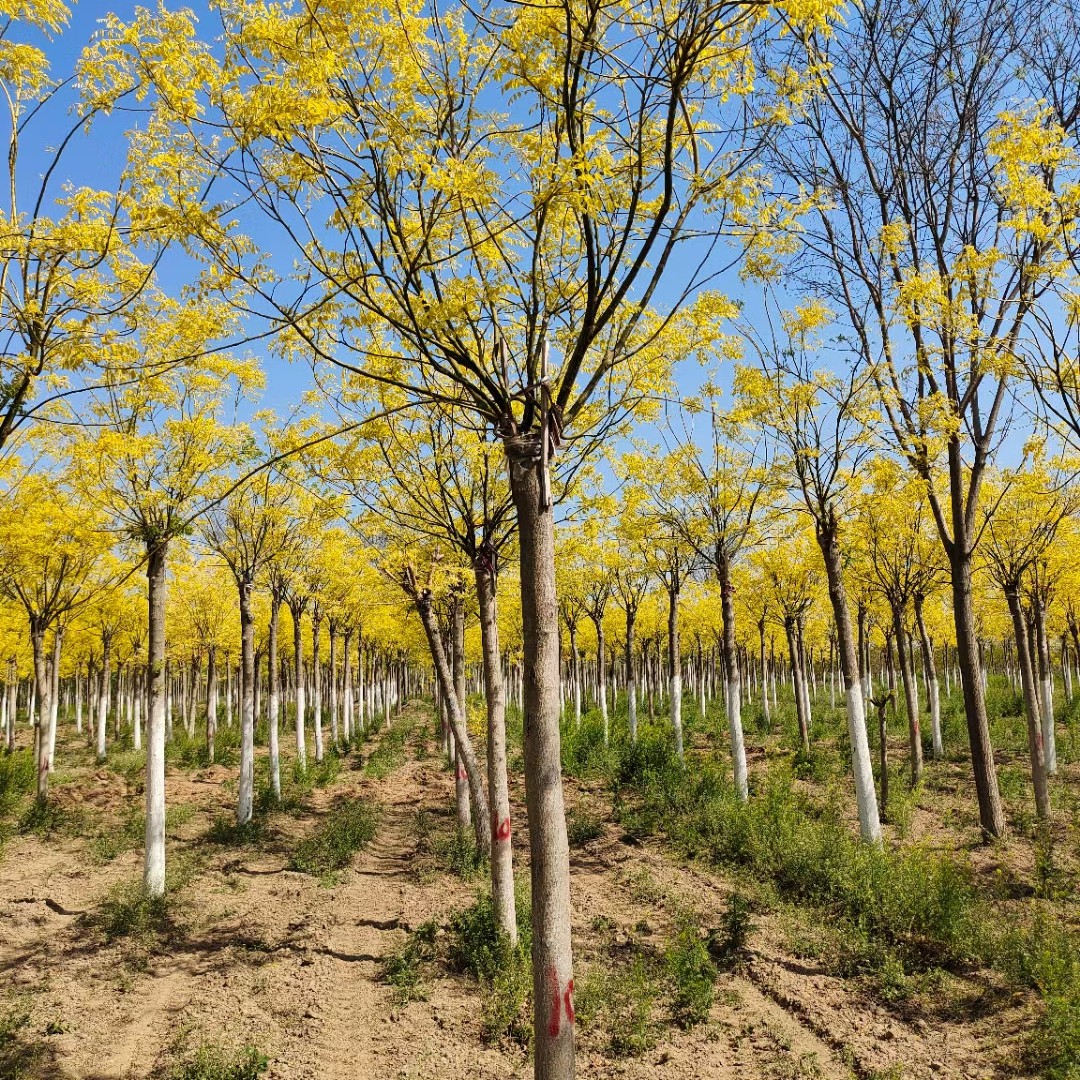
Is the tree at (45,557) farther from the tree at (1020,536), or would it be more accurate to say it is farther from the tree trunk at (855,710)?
the tree at (1020,536)

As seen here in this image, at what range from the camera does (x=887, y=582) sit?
13906mm

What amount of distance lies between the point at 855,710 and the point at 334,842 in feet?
25.9

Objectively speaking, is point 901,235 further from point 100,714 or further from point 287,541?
point 100,714

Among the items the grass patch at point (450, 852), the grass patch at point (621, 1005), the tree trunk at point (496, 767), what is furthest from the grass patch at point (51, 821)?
the grass patch at point (621, 1005)

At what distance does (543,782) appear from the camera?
11.2ft

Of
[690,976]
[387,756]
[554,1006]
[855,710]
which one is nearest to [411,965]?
[690,976]

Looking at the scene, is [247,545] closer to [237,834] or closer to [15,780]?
[237,834]

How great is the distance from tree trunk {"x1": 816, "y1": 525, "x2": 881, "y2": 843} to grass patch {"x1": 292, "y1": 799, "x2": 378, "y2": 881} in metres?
7.16

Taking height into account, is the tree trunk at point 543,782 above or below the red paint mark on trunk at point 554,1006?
above

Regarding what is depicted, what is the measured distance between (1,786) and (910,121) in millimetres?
19044

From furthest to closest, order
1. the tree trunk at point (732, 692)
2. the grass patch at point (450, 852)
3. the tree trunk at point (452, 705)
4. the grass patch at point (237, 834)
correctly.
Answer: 1. the tree trunk at point (732, 692)
2. the grass patch at point (237, 834)
3. the grass patch at point (450, 852)
4. the tree trunk at point (452, 705)

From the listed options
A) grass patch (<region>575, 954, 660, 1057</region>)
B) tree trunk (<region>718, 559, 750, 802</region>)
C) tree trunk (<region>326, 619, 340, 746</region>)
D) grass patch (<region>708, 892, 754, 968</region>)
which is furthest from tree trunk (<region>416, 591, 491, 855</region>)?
tree trunk (<region>326, 619, 340, 746</region>)

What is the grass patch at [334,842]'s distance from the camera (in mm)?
10141

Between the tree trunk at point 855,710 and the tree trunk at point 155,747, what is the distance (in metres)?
8.52
